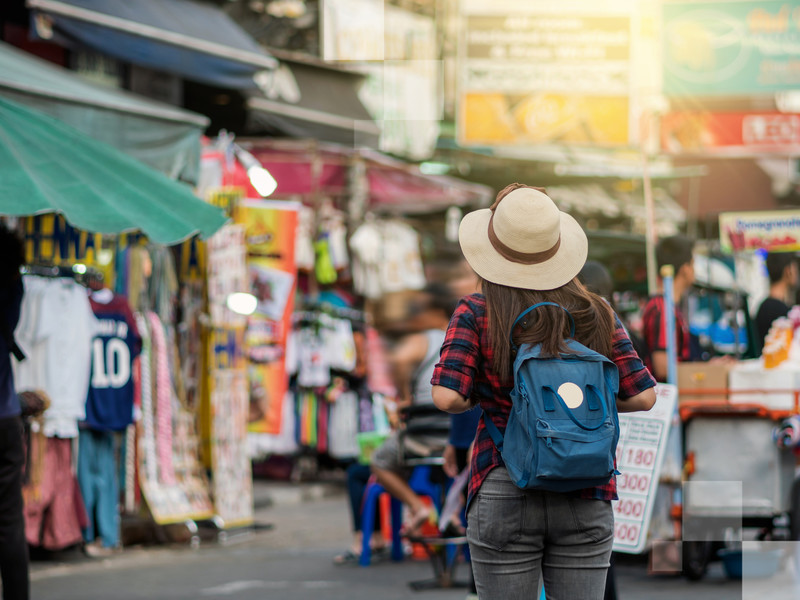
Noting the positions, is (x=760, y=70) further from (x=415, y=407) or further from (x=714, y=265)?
(x=415, y=407)

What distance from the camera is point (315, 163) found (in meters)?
13.8

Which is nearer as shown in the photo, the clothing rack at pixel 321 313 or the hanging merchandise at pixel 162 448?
the hanging merchandise at pixel 162 448

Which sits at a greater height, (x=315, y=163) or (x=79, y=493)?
(x=315, y=163)

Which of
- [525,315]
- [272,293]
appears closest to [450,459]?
[525,315]

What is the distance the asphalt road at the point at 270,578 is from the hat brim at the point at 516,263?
412 centimetres

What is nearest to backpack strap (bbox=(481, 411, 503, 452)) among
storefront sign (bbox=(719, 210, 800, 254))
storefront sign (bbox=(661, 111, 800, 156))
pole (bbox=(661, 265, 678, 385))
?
pole (bbox=(661, 265, 678, 385))

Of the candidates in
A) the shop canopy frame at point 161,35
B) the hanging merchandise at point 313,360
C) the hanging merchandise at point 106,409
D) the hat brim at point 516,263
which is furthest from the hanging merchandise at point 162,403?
the hat brim at point 516,263

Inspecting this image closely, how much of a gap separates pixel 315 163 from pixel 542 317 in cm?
1033

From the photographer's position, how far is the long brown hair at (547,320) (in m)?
3.66

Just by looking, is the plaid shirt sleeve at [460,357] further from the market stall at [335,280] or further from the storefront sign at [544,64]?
the storefront sign at [544,64]

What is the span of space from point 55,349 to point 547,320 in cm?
572

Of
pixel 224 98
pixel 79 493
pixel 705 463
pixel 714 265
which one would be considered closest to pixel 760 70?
pixel 714 265

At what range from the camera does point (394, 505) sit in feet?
30.4

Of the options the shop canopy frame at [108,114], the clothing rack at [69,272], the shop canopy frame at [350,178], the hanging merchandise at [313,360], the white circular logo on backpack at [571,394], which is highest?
the shop canopy frame at [350,178]
